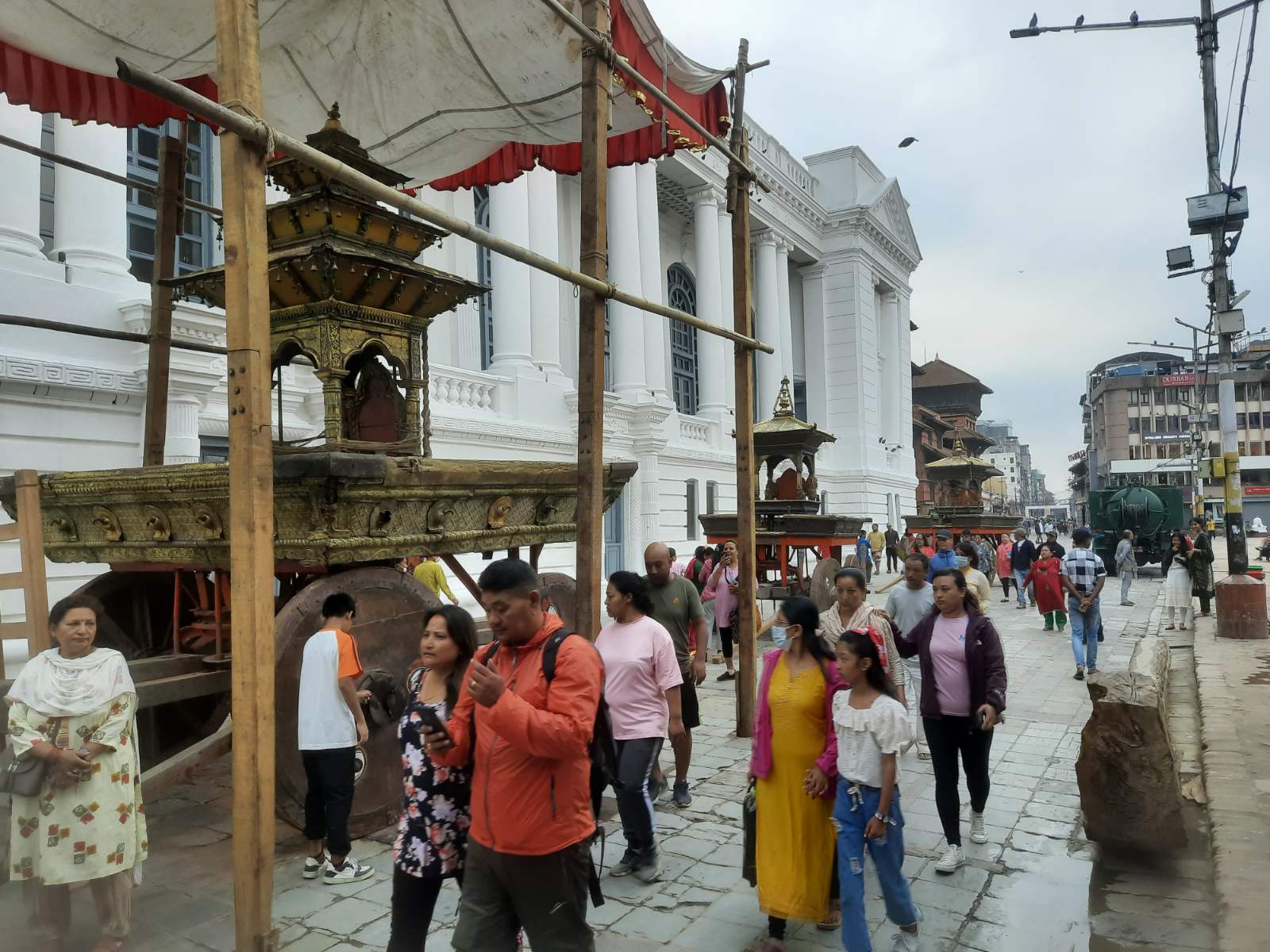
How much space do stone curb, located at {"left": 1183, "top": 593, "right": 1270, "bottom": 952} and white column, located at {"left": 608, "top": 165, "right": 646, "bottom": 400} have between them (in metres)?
13.5

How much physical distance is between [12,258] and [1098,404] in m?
84.5

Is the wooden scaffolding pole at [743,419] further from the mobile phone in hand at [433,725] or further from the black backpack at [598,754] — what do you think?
the mobile phone in hand at [433,725]

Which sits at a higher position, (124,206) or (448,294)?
(124,206)

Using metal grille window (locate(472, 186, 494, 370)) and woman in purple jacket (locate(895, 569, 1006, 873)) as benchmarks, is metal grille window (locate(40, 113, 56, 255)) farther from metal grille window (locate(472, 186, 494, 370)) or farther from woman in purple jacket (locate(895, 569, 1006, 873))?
woman in purple jacket (locate(895, 569, 1006, 873))

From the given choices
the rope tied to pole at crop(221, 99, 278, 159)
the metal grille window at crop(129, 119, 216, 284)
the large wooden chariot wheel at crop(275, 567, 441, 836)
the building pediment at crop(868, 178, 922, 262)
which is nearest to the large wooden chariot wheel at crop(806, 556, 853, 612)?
the large wooden chariot wheel at crop(275, 567, 441, 836)

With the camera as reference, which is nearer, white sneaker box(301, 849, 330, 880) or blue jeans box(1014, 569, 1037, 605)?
white sneaker box(301, 849, 330, 880)

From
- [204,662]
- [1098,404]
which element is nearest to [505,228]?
[204,662]

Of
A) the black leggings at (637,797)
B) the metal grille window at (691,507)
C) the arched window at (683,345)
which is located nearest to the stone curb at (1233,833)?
the black leggings at (637,797)

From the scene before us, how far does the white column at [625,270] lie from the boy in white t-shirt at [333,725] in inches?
598

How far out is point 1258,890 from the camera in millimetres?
4035

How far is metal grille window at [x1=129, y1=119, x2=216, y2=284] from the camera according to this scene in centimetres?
1045

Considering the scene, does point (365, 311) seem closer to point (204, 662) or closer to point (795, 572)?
point (204, 662)

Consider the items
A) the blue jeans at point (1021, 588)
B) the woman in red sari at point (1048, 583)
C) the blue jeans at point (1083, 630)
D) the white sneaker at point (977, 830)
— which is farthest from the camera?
the blue jeans at point (1021, 588)

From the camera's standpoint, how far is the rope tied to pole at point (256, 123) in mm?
3201
